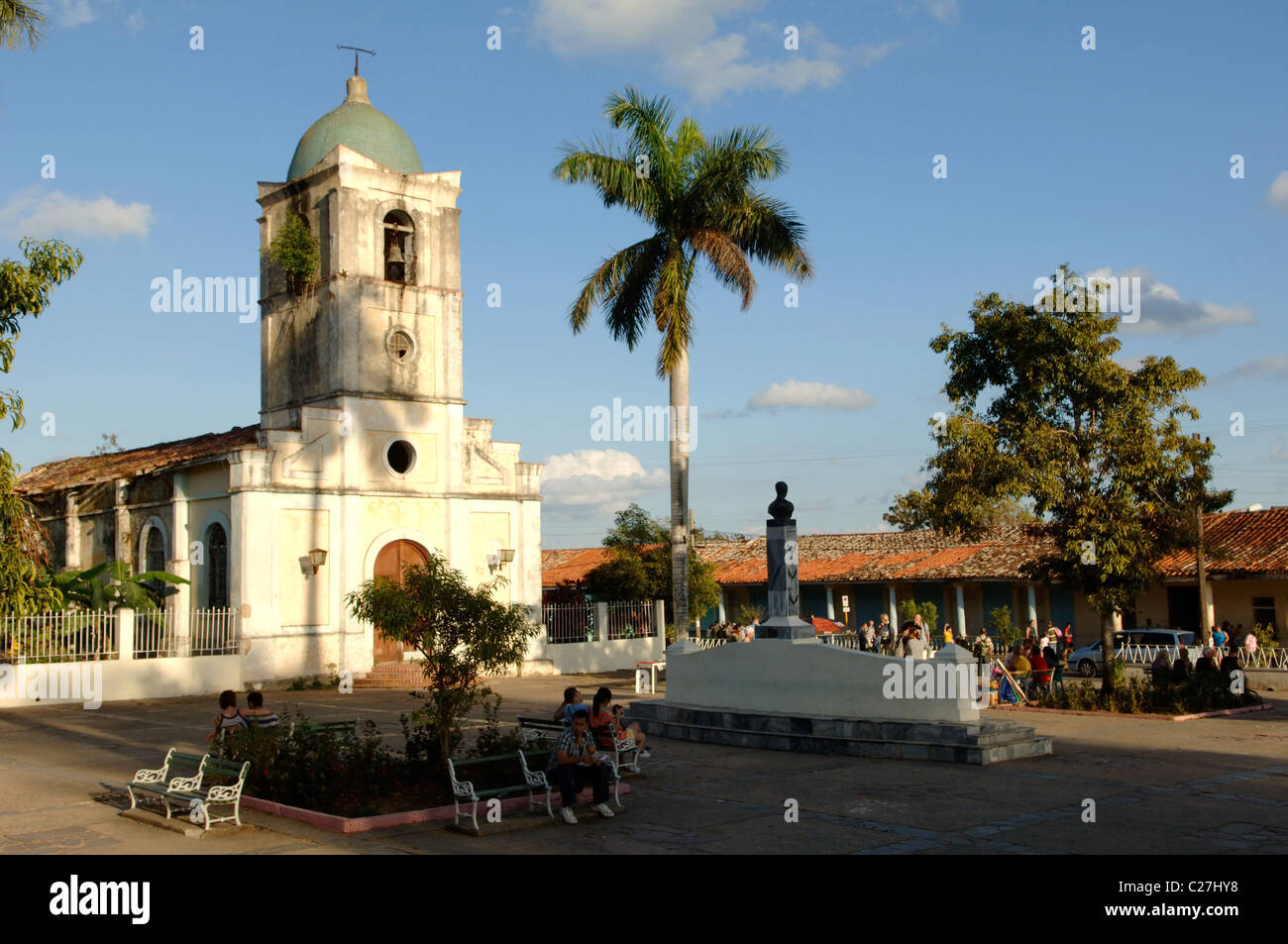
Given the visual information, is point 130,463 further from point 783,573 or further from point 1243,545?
point 1243,545

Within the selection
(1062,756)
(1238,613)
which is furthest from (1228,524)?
(1062,756)

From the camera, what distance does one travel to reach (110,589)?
24500 mm

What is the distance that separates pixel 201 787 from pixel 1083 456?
1456 cm

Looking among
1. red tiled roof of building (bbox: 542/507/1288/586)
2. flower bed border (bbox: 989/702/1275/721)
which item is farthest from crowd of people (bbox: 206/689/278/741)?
red tiled roof of building (bbox: 542/507/1288/586)

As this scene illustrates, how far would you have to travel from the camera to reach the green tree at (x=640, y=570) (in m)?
34.4

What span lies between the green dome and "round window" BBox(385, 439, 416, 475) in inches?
263

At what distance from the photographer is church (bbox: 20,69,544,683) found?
1009 inches

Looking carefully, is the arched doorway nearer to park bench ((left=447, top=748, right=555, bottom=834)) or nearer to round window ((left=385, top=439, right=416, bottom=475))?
round window ((left=385, top=439, right=416, bottom=475))

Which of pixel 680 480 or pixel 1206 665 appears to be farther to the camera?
pixel 680 480

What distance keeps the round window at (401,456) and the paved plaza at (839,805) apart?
11.6 m

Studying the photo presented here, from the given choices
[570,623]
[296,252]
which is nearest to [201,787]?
[296,252]

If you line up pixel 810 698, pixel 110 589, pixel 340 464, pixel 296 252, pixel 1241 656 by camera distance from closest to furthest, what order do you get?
pixel 810 698
pixel 110 589
pixel 340 464
pixel 1241 656
pixel 296 252
